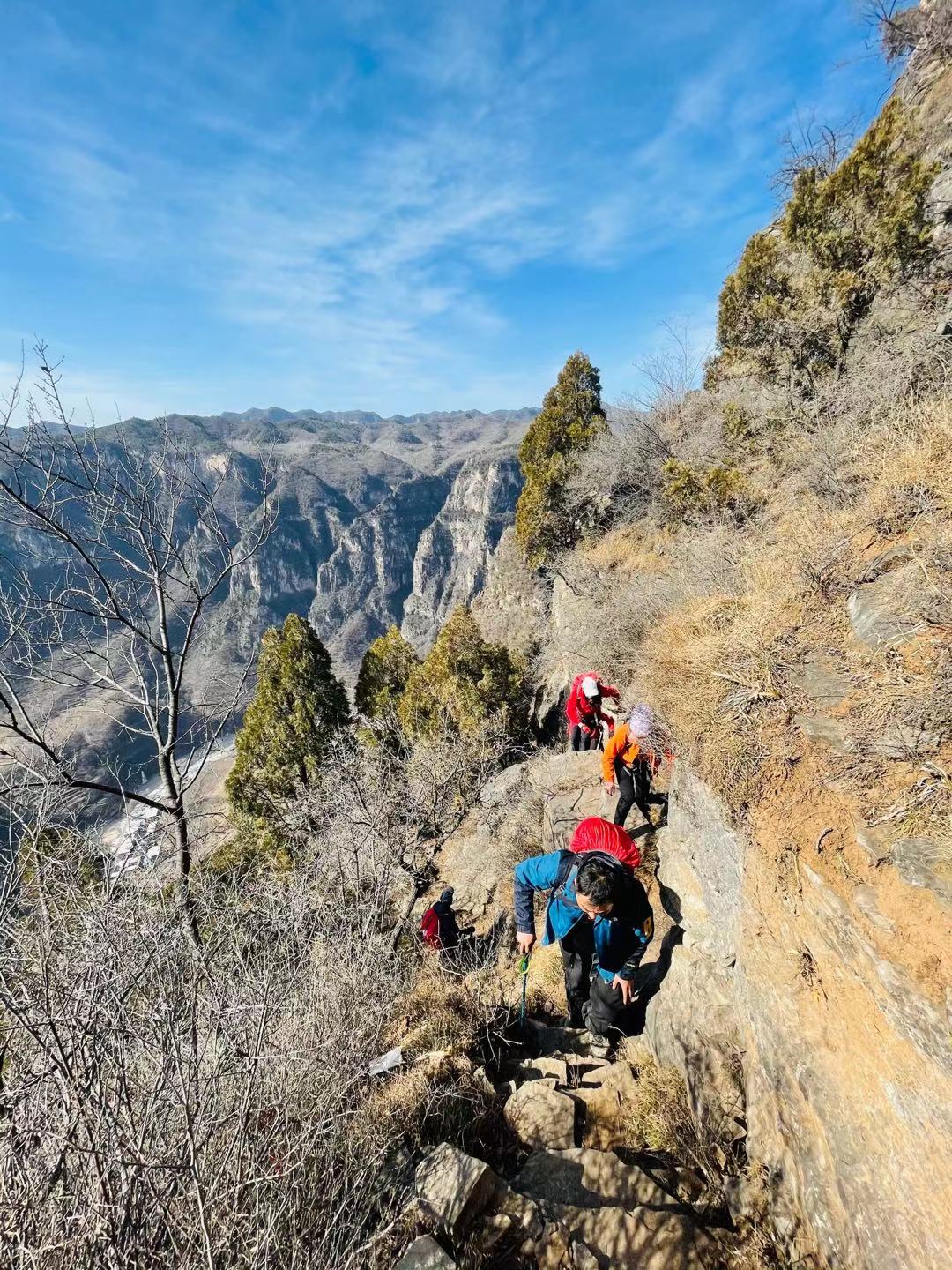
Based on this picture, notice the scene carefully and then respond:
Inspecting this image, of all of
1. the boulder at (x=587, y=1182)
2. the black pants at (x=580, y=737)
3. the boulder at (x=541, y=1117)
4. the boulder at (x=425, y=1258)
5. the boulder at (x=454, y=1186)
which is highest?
the black pants at (x=580, y=737)

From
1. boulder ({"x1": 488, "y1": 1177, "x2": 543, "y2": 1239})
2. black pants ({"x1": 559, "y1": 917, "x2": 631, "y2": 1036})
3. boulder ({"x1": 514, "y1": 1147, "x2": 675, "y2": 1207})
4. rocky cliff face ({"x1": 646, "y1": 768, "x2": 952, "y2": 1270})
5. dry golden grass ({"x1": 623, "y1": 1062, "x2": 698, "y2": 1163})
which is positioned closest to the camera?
rocky cliff face ({"x1": 646, "y1": 768, "x2": 952, "y2": 1270})

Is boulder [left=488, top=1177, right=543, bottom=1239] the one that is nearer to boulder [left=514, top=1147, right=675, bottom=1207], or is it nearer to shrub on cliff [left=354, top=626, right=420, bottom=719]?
boulder [left=514, top=1147, right=675, bottom=1207]

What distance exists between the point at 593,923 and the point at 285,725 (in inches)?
501

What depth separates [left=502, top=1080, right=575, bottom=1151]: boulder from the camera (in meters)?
3.59

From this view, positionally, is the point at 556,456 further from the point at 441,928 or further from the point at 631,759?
the point at 441,928

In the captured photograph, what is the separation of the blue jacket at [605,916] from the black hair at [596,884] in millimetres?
154

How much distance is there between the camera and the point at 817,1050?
8.85 ft

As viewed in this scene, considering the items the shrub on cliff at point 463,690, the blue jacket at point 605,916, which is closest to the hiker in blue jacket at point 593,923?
the blue jacket at point 605,916

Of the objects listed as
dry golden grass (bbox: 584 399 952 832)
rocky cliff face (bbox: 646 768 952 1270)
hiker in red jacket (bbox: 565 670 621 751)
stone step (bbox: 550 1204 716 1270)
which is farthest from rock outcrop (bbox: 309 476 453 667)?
stone step (bbox: 550 1204 716 1270)

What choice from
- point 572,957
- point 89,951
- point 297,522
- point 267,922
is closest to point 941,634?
point 572,957

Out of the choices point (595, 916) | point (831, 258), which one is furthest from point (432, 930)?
point (831, 258)

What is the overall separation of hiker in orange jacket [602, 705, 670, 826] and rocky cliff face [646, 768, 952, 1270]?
1.14 meters

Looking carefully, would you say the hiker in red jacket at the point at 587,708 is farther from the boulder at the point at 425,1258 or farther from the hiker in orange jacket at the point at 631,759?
the boulder at the point at 425,1258

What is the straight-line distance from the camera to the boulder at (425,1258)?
2.40 meters
